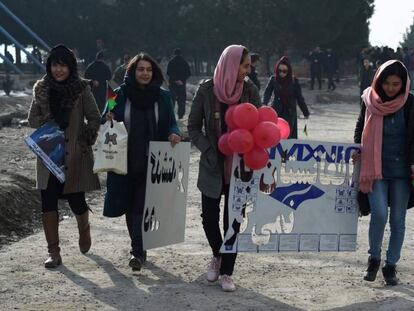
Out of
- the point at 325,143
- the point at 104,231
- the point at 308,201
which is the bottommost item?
the point at 104,231

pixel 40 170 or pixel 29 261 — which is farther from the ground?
pixel 40 170

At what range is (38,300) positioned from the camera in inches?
222

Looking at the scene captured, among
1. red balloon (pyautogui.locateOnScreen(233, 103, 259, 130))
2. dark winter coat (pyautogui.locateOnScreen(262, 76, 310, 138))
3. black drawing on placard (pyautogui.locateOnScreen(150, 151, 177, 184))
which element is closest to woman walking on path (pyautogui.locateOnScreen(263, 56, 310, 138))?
dark winter coat (pyautogui.locateOnScreen(262, 76, 310, 138))

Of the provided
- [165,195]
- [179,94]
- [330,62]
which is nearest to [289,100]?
[165,195]

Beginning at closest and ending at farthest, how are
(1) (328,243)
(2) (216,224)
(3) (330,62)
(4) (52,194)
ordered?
1. (2) (216,224)
2. (1) (328,243)
3. (4) (52,194)
4. (3) (330,62)

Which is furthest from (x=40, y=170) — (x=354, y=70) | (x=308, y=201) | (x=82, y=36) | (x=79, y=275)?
(x=354, y=70)

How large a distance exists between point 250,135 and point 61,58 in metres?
1.70

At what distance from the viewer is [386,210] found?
19.9 ft

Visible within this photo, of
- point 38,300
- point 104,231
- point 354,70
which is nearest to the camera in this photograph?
point 38,300

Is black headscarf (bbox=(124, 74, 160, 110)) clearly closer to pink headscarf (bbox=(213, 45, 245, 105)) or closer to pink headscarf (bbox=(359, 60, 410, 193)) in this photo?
pink headscarf (bbox=(213, 45, 245, 105))

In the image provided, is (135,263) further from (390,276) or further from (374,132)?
(374,132)

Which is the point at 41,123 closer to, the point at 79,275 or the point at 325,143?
the point at 79,275

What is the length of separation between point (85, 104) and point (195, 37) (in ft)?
→ 142

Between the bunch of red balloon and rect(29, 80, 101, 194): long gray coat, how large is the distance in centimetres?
130
